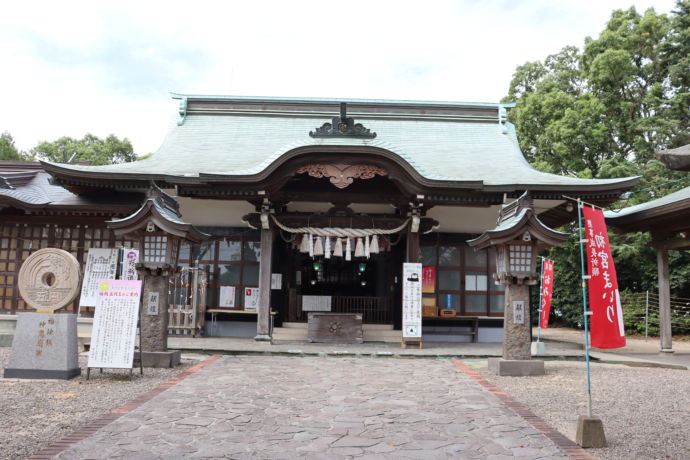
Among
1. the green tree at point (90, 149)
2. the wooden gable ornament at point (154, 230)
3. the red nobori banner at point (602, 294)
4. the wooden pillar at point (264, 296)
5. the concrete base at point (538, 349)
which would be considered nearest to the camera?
the red nobori banner at point (602, 294)

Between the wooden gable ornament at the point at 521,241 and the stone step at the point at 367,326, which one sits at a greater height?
the wooden gable ornament at the point at 521,241

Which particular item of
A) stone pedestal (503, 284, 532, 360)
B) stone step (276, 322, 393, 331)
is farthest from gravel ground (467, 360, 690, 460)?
stone step (276, 322, 393, 331)

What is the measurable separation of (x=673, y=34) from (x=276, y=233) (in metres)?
18.3

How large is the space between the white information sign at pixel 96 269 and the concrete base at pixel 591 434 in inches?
465

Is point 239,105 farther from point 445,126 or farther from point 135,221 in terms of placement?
point 135,221

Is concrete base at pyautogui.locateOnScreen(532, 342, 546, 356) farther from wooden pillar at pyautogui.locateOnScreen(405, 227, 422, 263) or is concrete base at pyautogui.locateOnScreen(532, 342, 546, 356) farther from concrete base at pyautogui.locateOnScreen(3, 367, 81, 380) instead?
concrete base at pyautogui.locateOnScreen(3, 367, 81, 380)

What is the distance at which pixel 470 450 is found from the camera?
4.92 metres

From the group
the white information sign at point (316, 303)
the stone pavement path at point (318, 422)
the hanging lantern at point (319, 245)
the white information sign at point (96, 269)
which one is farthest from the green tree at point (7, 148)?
the stone pavement path at point (318, 422)

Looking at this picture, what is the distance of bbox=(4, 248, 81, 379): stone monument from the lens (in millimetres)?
7844

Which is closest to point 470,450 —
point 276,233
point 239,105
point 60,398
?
point 60,398

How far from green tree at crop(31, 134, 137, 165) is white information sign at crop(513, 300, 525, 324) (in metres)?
34.8

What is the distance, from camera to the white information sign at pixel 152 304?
9.43 m

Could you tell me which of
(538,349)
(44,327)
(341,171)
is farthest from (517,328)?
(44,327)

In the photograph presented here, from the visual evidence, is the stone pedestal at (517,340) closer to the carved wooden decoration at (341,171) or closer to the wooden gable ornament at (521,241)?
the wooden gable ornament at (521,241)
